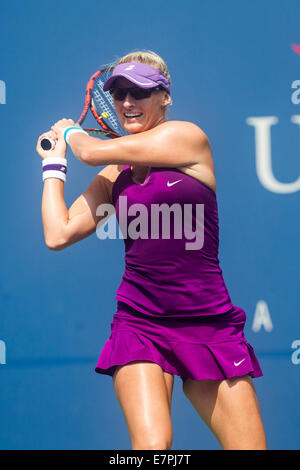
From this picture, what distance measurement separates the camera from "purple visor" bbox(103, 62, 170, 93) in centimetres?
225

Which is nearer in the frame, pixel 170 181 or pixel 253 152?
pixel 170 181

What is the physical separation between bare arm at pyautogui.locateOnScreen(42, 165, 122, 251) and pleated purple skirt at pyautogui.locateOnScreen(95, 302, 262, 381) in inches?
12.8

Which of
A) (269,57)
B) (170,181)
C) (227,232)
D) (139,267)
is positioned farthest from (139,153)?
(269,57)

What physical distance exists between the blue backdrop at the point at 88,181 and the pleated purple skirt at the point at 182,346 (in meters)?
1.20

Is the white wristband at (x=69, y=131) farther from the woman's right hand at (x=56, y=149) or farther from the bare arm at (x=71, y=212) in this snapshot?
the bare arm at (x=71, y=212)

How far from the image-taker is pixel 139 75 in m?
2.26

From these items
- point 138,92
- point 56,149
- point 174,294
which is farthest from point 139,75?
point 174,294

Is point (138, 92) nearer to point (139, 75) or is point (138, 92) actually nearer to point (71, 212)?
point (139, 75)

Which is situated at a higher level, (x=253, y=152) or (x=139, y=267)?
(x=253, y=152)

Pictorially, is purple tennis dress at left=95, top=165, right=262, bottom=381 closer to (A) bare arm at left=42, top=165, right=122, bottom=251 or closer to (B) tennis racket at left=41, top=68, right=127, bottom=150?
(A) bare arm at left=42, top=165, right=122, bottom=251

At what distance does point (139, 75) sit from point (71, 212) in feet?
1.72

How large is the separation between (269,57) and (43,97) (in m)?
1.15

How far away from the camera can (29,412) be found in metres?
3.40

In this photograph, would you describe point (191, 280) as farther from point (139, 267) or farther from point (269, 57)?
point (269, 57)
